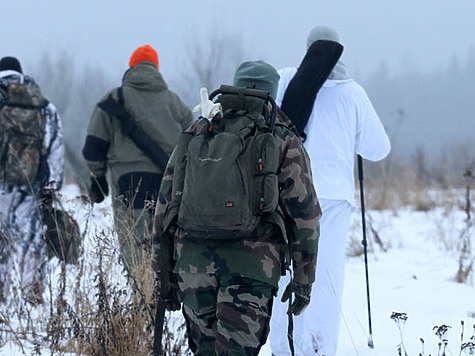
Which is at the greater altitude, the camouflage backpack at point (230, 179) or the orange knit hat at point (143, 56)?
the orange knit hat at point (143, 56)

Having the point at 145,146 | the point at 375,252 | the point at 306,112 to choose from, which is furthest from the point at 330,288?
the point at 375,252

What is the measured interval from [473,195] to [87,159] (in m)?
7.62

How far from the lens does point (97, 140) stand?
4.06 meters

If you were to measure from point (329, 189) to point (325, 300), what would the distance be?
585 millimetres

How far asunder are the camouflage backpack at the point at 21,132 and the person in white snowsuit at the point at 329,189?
6.61 ft

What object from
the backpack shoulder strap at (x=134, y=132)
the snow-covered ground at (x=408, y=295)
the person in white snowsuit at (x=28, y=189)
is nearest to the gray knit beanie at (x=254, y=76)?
the snow-covered ground at (x=408, y=295)

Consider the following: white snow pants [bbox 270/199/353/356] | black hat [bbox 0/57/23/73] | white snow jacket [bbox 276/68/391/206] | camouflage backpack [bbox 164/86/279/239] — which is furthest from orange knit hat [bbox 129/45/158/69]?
camouflage backpack [bbox 164/86/279/239]

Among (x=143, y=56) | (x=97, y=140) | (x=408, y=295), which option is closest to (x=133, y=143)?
(x=97, y=140)

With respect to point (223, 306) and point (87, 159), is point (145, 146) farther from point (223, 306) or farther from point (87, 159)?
point (223, 306)

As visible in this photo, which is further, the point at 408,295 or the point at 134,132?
the point at 408,295

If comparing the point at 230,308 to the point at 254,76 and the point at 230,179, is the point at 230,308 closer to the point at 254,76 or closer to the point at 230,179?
the point at 230,179

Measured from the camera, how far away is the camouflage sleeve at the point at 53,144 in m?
4.37

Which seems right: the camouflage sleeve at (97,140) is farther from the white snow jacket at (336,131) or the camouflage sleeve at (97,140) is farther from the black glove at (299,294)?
the black glove at (299,294)

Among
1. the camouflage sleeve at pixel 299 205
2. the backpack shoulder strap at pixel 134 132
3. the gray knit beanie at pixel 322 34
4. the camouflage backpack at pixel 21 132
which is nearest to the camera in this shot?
the camouflage sleeve at pixel 299 205
